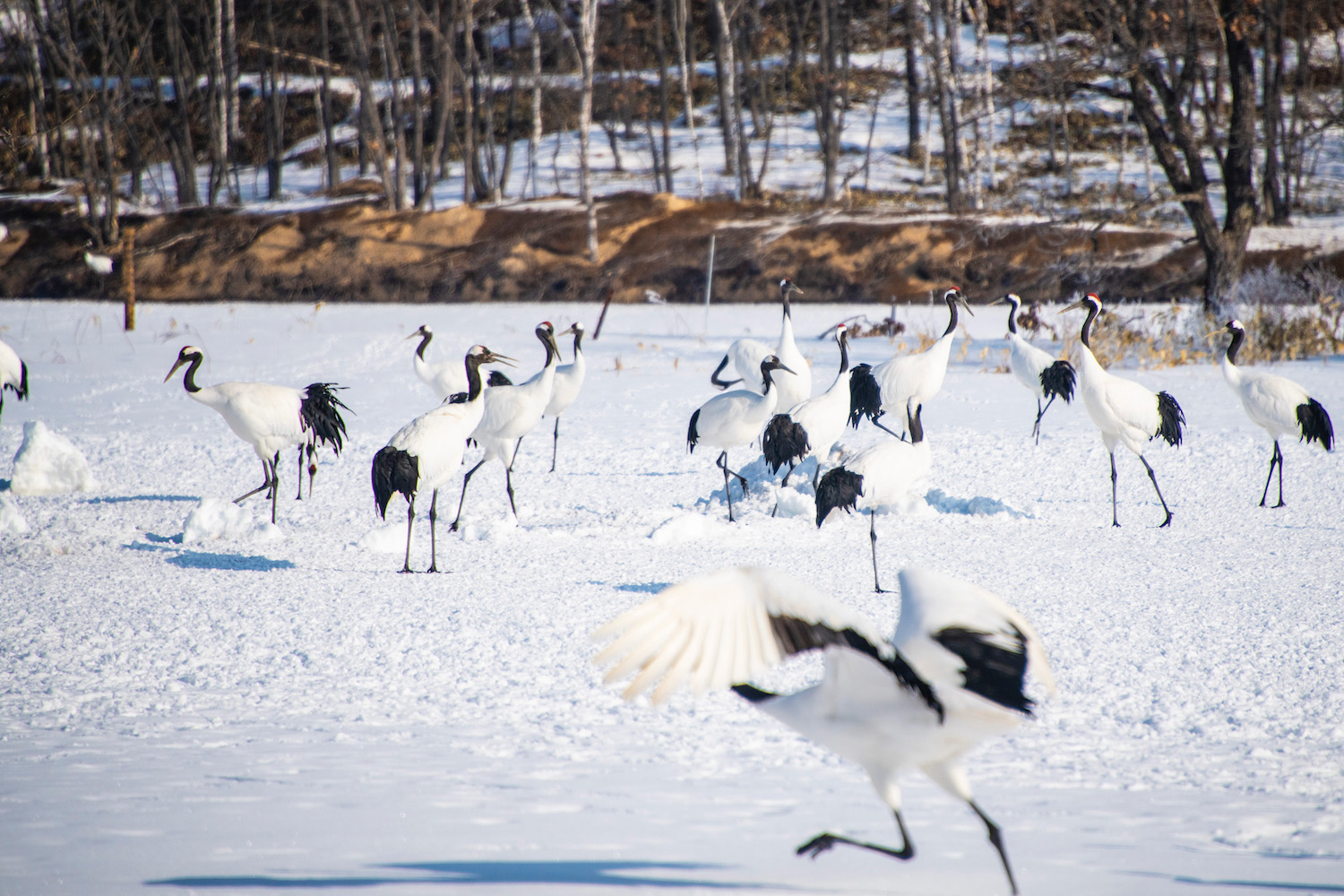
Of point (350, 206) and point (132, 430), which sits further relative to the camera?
point (350, 206)

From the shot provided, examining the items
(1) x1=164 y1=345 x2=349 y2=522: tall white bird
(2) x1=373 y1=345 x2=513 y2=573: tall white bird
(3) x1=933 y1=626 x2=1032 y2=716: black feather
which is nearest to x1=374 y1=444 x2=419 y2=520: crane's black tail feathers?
(2) x1=373 y1=345 x2=513 y2=573: tall white bird

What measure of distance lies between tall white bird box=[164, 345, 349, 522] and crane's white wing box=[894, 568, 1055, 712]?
608cm

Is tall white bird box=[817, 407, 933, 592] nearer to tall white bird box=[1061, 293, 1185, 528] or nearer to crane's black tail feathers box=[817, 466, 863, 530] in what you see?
crane's black tail feathers box=[817, 466, 863, 530]

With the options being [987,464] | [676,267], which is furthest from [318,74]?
[987,464]

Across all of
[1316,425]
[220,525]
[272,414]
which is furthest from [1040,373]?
[220,525]

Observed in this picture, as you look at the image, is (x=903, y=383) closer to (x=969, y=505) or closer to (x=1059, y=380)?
(x=969, y=505)

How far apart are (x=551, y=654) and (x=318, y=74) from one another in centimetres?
3797

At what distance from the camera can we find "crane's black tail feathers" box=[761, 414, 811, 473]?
306 inches

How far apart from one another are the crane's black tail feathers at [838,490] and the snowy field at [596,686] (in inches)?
18.1

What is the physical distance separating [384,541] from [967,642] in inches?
206

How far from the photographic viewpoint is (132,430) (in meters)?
11.2

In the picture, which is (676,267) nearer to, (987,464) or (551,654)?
(987,464)

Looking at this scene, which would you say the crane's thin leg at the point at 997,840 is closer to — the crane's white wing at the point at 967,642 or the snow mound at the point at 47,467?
the crane's white wing at the point at 967,642

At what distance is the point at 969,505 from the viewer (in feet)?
26.5
